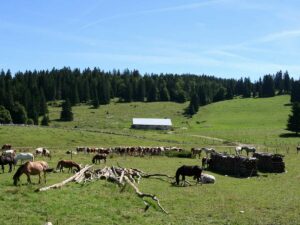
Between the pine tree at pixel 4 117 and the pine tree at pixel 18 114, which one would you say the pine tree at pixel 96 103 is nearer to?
the pine tree at pixel 18 114

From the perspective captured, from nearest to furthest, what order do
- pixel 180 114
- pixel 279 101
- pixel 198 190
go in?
pixel 198 190 → pixel 180 114 → pixel 279 101

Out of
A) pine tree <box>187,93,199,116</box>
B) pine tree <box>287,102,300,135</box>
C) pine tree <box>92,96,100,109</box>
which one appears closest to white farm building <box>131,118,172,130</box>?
pine tree <box>187,93,199,116</box>

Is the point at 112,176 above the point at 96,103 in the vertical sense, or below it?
below

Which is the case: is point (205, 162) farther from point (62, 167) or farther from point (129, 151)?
point (62, 167)

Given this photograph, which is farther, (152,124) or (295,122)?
(152,124)

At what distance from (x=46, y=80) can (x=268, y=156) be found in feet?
537

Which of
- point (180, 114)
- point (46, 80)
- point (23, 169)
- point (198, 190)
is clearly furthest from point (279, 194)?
point (46, 80)

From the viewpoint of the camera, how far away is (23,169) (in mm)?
27828

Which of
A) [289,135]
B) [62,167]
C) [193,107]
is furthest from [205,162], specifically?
[193,107]

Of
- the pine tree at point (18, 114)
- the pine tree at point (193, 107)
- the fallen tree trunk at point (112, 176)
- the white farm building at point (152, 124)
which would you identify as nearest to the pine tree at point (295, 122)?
the white farm building at point (152, 124)

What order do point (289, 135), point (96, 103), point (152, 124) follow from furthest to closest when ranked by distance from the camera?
point (96, 103)
point (152, 124)
point (289, 135)

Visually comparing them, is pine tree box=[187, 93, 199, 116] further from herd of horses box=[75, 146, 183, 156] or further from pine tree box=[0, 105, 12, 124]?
herd of horses box=[75, 146, 183, 156]

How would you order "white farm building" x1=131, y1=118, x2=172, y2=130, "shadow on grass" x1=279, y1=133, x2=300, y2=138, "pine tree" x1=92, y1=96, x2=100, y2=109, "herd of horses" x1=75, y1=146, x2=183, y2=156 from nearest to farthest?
"herd of horses" x1=75, y1=146, x2=183, y2=156
"shadow on grass" x1=279, y1=133, x2=300, y2=138
"white farm building" x1=131, y1=118, x2=172, y2=130
"pine tree" x1=92, y1=96, x2=100, y2=109

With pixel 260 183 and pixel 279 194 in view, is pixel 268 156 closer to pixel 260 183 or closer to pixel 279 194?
pixel 260 183
